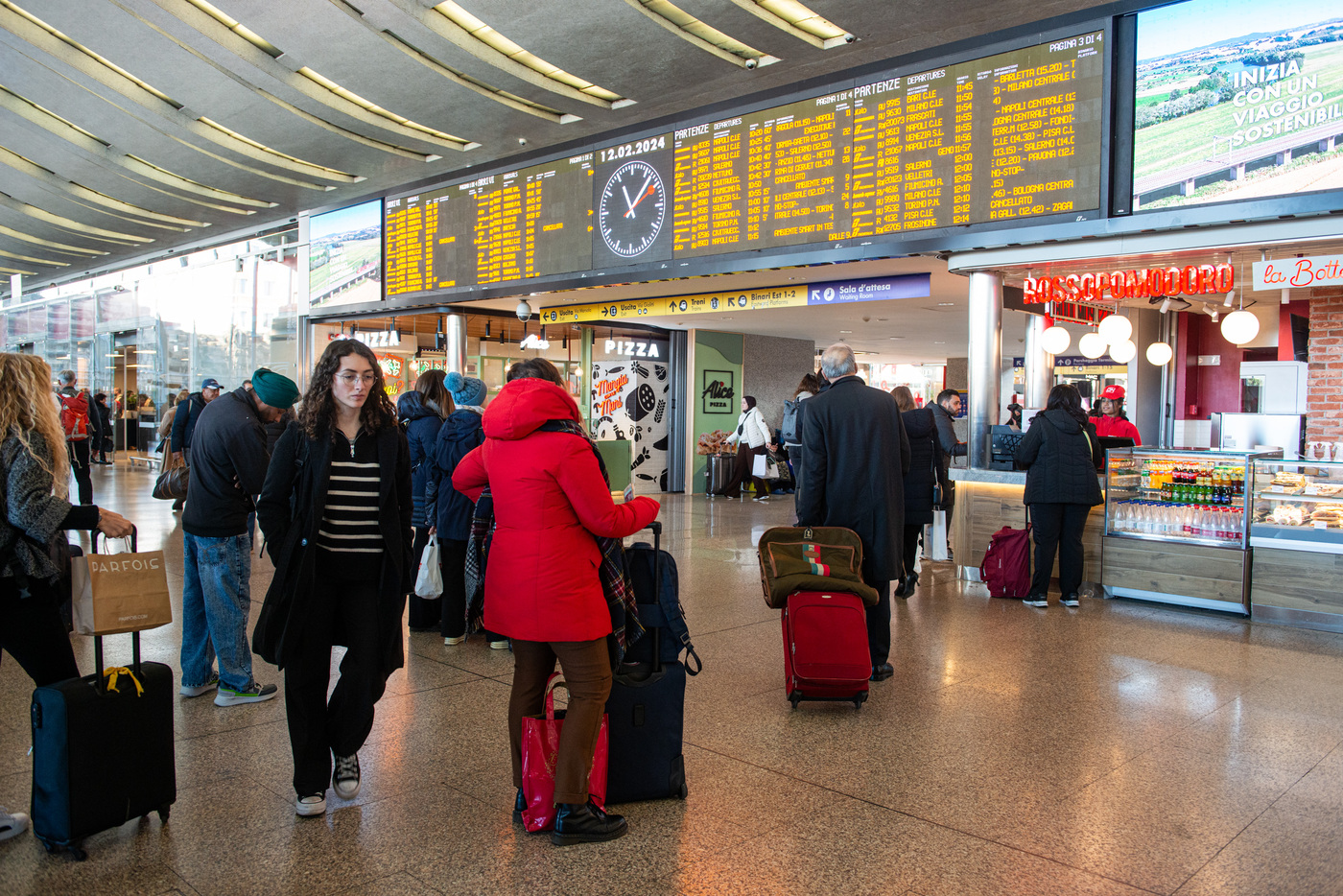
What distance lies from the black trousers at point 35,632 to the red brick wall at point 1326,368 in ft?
35.3

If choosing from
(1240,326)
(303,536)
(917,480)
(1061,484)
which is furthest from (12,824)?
(1240,326)

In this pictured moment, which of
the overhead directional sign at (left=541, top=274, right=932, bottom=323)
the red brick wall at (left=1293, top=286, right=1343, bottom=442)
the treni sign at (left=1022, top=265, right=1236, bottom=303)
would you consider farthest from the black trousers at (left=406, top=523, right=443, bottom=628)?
the red brick wall at (left=1293, top=286, right=1343, bottom=442)

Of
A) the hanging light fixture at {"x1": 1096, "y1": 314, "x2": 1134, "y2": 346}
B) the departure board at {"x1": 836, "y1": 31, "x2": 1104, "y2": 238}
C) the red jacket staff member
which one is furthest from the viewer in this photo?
the hanging light fixture at {"x1": 1096, "y1": 314, "x2": 1134, "y2": 346}

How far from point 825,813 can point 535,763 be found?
1038 millimetres

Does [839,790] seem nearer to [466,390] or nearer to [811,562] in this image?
[811,562]

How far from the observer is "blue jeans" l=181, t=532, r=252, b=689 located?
4230mm

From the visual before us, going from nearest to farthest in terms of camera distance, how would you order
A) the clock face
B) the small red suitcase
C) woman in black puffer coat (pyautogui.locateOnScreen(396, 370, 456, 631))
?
the small red suitcase, woman in black puffer coat (pyautogui.locateOnScreen(396, 370, 456, 631)), the clock face

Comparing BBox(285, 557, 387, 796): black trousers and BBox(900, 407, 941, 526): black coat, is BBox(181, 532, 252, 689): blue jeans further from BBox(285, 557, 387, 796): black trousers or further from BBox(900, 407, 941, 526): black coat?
BBox(900, 407, 941, 526): black coat

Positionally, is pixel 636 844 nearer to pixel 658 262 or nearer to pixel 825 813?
pixel 825 813

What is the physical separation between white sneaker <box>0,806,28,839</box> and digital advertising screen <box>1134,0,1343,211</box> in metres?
7.09

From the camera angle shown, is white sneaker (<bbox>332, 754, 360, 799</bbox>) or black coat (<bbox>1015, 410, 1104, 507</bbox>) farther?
black coat (<bbox>1015, 410, 1104, 507</bbox>)

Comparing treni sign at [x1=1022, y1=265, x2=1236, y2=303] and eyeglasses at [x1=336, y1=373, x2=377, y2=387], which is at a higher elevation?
treni sign at [x1=1022, y1=265, x2=1236, y2=303]

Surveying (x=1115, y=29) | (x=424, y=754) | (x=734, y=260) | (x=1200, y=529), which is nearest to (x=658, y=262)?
(x=734, y=260)

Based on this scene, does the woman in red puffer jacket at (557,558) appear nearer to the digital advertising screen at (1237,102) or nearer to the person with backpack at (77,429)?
the digital advertising screen at (1237,102)
